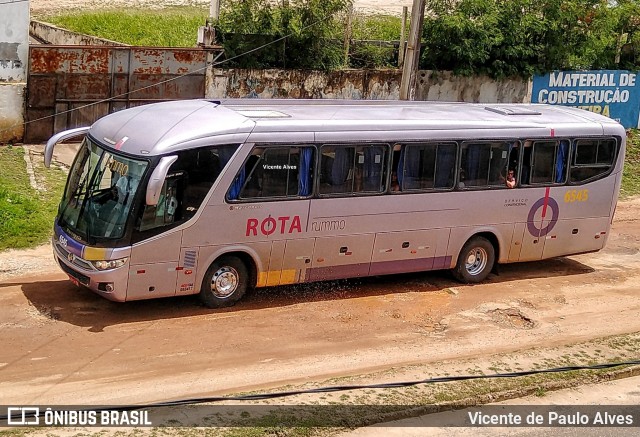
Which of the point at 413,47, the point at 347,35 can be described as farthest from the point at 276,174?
the point at 347,35

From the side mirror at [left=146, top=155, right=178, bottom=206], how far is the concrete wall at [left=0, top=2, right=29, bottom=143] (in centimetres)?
923

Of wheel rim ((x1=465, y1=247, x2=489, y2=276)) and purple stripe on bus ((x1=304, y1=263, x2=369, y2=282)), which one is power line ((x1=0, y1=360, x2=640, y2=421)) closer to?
purple stripe on bus ((x1=304, y1=263, x2=369, y2=282))

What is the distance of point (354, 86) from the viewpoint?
985 inches

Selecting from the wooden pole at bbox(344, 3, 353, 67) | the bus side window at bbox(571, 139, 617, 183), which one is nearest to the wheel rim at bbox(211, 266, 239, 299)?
the bus side window at bbox(571, 139, 617, 183)

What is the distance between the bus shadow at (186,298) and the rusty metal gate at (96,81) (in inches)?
302

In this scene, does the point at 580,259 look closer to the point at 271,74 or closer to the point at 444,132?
the point at 444,132

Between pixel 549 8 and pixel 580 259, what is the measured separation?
32.6ft

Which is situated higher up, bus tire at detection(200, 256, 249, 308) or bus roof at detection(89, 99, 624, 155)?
bus roof at detection(89, 99, 624, 155)

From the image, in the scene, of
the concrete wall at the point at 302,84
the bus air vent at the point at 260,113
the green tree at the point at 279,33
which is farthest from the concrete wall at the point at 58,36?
the bus air vent at the point at 260,113

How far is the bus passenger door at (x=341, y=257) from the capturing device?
15.4m

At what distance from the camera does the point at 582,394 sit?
13.2m

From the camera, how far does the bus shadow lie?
14.2 m

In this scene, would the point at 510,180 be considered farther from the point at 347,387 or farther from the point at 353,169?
the point at 347,387

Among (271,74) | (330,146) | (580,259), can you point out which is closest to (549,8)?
(271,74)
